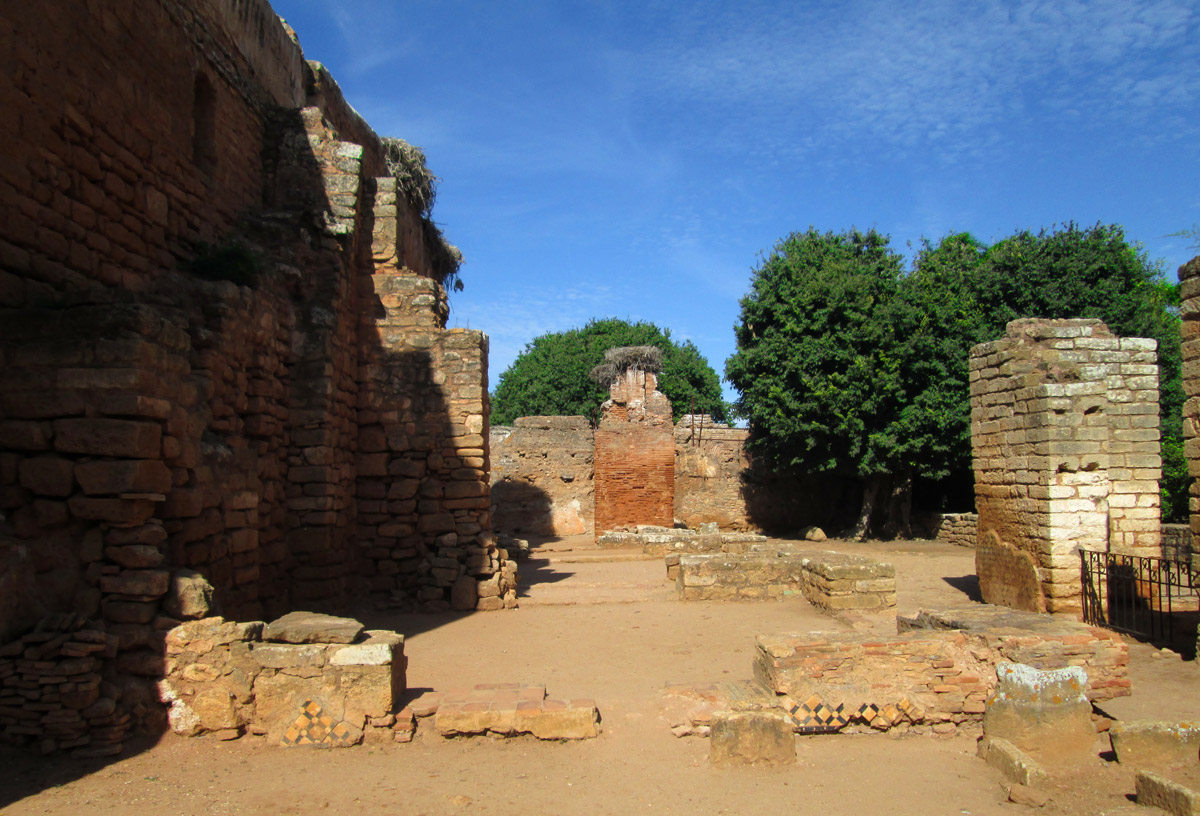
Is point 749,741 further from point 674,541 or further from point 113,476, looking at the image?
point 674,541

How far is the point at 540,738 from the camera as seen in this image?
15.3ft

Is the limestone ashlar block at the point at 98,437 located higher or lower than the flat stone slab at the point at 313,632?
higher

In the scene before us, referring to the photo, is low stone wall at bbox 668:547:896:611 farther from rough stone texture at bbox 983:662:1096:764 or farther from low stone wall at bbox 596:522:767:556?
rough stone texture at bbox 983:662:1096:764

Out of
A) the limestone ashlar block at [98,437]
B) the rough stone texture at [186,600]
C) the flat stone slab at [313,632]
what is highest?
the limestone ashlar block at [98,437]

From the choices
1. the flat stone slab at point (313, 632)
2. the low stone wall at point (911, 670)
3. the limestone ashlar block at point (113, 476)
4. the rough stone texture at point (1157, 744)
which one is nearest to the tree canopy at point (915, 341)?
the low stone wall at point (911, 670)

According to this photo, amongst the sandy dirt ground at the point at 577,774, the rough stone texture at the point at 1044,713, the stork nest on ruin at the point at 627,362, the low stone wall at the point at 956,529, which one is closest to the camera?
the sandy dirt ground at the point at 577,774

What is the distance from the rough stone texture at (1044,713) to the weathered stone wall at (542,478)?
17.0 metres

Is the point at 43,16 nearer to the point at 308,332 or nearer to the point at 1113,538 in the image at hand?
the point at 308,332

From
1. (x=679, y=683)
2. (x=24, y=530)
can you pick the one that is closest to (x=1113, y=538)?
(x=679, y=683)

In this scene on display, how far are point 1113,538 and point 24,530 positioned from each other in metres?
10.7

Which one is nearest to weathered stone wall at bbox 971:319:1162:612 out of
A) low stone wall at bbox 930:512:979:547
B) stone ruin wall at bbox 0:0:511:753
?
stone ruin wall at bbox 0:0:511:753

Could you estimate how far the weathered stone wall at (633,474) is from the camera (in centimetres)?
1995

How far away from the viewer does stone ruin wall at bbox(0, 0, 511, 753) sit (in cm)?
448

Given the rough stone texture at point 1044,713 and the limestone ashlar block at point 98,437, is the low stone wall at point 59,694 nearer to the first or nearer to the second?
the limestone ashlar block at point 98,437
